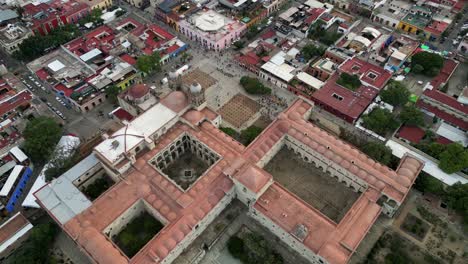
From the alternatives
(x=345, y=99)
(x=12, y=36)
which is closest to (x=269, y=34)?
(x=345, y=99)

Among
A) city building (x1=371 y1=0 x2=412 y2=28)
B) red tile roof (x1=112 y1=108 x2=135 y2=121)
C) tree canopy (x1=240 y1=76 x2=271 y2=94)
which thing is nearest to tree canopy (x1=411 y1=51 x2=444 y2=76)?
city building (x1=371 y1=0 x2=412 y2=28)

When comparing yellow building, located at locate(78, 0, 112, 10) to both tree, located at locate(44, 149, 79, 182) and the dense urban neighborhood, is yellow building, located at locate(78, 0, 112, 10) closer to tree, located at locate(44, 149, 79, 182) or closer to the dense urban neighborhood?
the dense urban neighborhood

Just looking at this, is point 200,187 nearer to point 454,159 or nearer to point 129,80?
point 129,80

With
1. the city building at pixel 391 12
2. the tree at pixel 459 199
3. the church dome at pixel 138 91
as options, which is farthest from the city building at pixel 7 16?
the tree at pixel 459 199

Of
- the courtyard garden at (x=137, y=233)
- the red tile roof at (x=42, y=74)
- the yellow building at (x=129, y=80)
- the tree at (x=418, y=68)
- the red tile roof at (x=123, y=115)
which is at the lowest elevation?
the courtyard garden at (x=137, y=233)

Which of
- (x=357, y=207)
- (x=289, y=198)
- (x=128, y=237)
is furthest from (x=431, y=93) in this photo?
(x=128, y=237)

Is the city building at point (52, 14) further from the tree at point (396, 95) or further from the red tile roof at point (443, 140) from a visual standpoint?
the red tile roof at point (443, 140)
